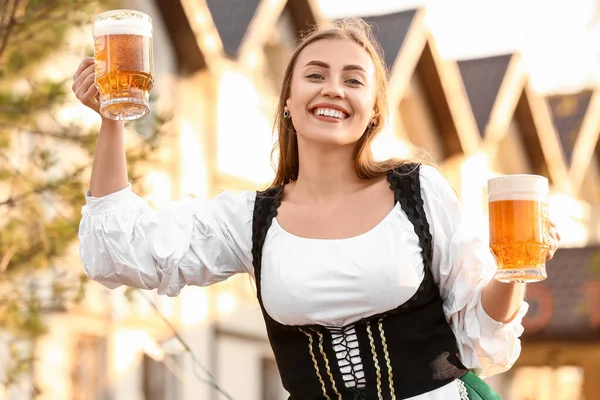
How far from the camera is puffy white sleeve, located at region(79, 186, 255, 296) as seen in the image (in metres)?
2.62

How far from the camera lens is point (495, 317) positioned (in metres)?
2.54

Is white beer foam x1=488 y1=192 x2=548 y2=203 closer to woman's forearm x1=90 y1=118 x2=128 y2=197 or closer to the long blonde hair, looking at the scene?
the long blonde hair

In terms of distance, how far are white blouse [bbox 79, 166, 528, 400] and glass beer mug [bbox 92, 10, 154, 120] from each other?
26cm

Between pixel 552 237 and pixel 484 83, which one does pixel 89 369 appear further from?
pixel 484 83

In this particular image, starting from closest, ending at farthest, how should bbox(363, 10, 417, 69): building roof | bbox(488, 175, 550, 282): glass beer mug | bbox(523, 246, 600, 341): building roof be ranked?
bbox(488, 175, 550, 282): glass beer mug
bbox(363, 10, 417, 69): building roof
bbox(523, 246, 600, 341): building roof

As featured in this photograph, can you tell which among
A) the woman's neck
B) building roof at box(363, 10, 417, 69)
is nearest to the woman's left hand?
the woman's neck

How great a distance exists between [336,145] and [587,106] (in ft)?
60.8

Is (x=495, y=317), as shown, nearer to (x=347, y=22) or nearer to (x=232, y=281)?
(x=347, y=22)

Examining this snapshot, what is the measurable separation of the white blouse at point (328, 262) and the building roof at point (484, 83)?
14.4 meters

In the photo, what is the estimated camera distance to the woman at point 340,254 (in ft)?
8.34

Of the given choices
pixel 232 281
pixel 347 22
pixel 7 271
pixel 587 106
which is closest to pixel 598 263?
pixel 347 22

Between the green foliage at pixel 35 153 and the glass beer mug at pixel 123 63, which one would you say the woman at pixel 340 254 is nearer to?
the glass beer mug at pixel 123 63

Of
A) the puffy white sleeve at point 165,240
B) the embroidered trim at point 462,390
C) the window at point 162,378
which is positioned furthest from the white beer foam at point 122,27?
the window at point 162,378

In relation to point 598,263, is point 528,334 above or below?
above
